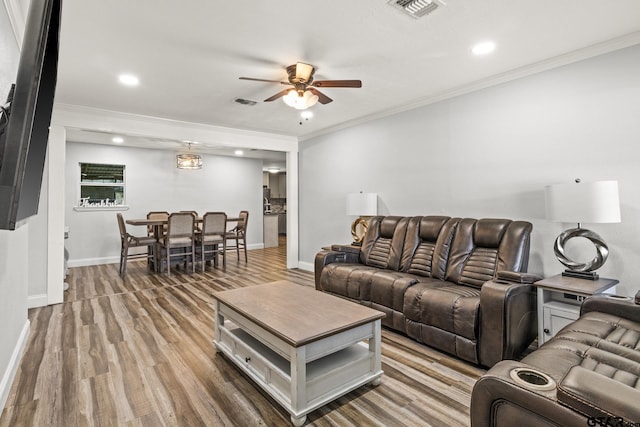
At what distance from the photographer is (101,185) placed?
679 cm

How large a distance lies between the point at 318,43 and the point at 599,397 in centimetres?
269

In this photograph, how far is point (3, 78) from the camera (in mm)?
1786

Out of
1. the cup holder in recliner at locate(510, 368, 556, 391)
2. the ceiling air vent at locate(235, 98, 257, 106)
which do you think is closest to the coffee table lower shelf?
the cup holder in recliner at locate(510, 368, 556, 391)

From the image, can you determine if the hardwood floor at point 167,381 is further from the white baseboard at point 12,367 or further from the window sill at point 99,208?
the window sill at point 99,208

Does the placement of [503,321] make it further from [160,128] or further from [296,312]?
[160,128]

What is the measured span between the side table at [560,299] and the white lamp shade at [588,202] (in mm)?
474

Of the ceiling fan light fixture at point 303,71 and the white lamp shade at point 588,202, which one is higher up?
the ceiling fan light fixture at point 303,71

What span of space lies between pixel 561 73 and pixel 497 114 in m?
0.60

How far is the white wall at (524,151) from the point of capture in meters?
2.61

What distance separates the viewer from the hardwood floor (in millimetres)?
1866

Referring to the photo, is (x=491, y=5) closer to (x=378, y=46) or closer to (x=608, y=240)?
(x=378, y=46)

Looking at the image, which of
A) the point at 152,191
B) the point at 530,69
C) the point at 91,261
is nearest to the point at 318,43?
the point at 530,69

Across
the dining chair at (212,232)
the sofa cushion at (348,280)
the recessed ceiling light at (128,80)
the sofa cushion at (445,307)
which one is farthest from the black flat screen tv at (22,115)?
the dining chair at (212,232)

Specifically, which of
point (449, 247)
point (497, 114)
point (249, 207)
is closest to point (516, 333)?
point (449, 247)
